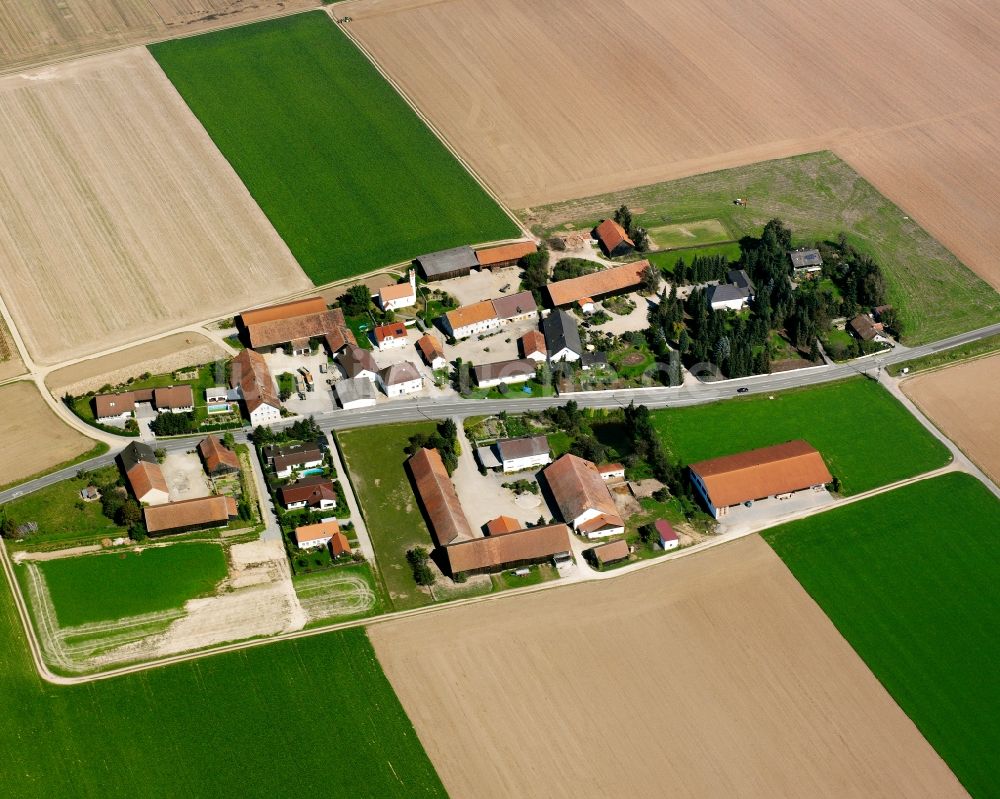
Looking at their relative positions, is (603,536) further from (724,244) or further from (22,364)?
(22,364)

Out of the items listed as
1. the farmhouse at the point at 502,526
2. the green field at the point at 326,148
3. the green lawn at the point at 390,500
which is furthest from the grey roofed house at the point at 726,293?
the farmhouse at the point at 502,526

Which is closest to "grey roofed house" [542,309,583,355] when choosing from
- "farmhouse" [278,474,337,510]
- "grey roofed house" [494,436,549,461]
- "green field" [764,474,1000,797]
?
"grey roofed house" [494,436,549,461]

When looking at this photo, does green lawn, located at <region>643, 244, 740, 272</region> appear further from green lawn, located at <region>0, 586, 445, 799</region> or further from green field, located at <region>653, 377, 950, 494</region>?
green lawn, located at <region>0, 586, 445, 799</region>

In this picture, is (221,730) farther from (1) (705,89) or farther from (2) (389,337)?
(1) (705,89)

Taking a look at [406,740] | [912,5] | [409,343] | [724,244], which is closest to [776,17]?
[912,5]

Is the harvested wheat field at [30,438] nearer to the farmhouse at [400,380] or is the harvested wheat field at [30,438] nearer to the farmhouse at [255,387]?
the farmhouse at [255,387]

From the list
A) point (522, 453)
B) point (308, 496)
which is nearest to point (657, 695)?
point (522, 453)
